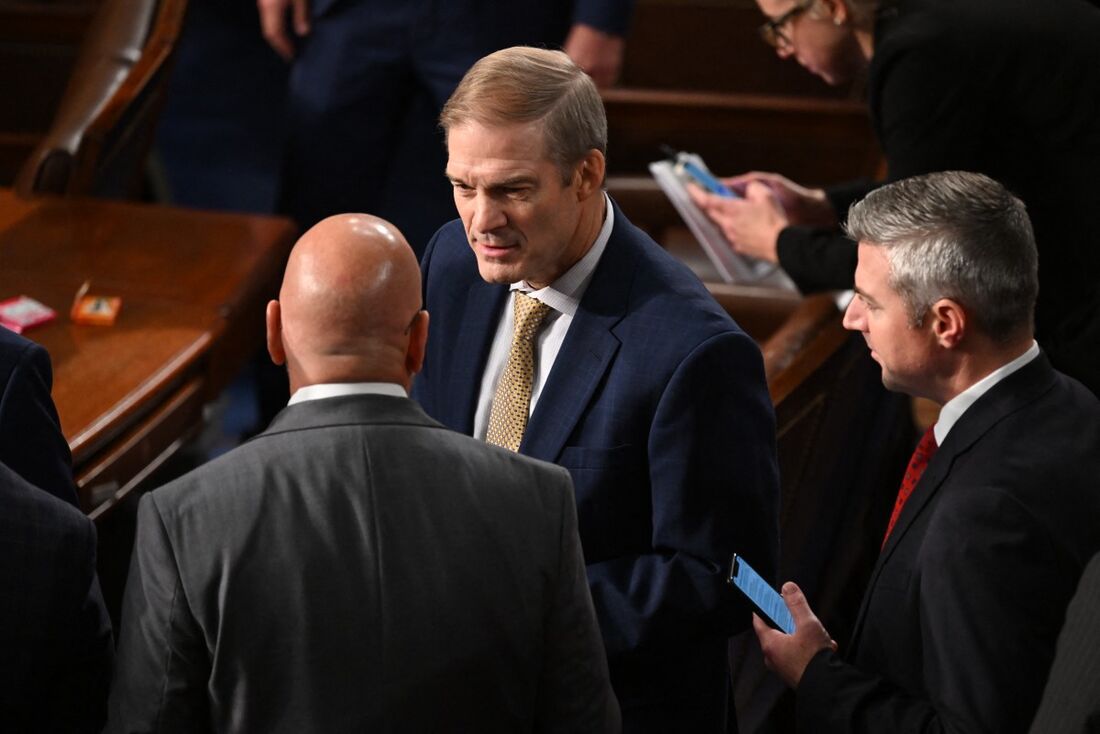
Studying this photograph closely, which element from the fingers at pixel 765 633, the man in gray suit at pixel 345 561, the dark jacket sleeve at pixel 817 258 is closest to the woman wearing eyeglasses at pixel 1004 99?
the dark jacket sleeve at pixel 817 258

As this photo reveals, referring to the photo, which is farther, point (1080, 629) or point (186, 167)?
point (186, 167)

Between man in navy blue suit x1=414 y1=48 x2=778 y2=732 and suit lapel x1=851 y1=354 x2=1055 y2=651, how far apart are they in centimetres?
18

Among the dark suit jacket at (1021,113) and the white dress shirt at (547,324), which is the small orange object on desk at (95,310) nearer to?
the white dress shirt at (547,324)

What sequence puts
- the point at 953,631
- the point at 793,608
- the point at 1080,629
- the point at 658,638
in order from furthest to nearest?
the point at 793,608, the point at 658,638, the point at 953,631, the point at 1080,629

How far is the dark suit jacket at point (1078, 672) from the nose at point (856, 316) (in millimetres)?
595

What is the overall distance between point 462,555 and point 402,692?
5.8 inches

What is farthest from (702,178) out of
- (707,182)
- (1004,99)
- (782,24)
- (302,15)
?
(302,15)

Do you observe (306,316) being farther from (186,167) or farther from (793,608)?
(186,167)

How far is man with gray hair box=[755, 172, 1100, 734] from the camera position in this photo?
171cm

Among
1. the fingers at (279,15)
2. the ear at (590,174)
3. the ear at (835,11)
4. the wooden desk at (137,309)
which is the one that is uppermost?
the ear at (835,11)

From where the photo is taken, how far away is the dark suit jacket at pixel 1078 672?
1.46 meters

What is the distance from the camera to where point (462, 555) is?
5.00ft

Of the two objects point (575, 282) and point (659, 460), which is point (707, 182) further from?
point (659, 460)

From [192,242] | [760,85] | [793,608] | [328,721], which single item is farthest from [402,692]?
[760,85]
